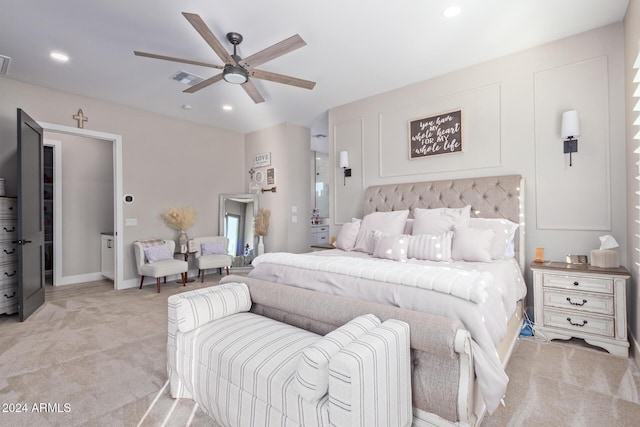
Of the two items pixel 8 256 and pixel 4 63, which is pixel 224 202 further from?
pixel 4 63

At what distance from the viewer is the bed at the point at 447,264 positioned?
4.89ft

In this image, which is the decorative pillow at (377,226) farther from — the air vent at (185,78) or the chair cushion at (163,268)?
the chair cushion at (163,268)

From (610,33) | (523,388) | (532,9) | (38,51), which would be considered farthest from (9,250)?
(610,33)

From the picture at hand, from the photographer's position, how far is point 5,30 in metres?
2.72

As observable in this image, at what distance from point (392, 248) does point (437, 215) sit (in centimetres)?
67

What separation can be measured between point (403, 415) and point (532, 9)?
3087mm

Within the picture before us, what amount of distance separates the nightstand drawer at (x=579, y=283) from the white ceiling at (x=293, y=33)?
218 centimetres

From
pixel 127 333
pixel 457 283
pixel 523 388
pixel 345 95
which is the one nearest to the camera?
pixel 457 283

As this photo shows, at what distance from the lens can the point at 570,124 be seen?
272cm

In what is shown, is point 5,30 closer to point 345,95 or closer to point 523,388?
point 345,95

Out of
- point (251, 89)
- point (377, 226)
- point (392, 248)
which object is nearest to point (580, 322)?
point (392, 248)

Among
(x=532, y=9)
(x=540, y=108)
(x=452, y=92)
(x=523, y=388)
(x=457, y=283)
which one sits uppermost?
(x=532, y=9)

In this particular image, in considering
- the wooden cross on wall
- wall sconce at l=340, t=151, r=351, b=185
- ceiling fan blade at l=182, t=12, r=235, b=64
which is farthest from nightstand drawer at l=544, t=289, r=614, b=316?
the wooden cross on wall

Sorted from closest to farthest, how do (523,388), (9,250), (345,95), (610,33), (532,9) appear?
1. (523,388)
2. (532,9)
3. (610,33)
4. (9,250)
5. (345,95)
